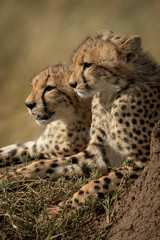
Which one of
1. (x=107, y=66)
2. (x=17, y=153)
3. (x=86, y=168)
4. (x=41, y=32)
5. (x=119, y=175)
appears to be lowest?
(x=119, y=175)

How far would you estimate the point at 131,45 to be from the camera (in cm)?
296

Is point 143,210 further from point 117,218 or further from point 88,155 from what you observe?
point 88,155

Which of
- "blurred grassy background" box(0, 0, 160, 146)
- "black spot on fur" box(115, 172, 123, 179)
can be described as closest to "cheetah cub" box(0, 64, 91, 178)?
"black spot on fur" box(115, 172, 123, 179)

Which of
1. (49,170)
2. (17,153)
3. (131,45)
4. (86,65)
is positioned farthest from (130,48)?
(17,153)

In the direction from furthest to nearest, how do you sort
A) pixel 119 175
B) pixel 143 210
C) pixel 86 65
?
pixel 86 65 → pixel 119 175 → pixel 143 210

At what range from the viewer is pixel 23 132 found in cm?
497

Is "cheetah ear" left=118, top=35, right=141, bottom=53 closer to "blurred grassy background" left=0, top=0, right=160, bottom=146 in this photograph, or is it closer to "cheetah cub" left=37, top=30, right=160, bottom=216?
"cheetah cub" left=37, top=30, right=160, bottom=216

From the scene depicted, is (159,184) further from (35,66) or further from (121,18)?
(35,66)

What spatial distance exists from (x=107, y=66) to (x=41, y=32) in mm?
2967

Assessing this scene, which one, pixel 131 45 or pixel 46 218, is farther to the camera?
pixel 131 45

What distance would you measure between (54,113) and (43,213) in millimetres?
1437

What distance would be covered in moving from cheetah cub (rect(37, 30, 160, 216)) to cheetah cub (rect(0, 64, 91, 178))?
0.39 meters

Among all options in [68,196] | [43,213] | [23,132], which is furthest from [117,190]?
[23,132]

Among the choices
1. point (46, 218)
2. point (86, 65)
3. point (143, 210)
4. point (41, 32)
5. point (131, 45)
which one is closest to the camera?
point (143, 210)
